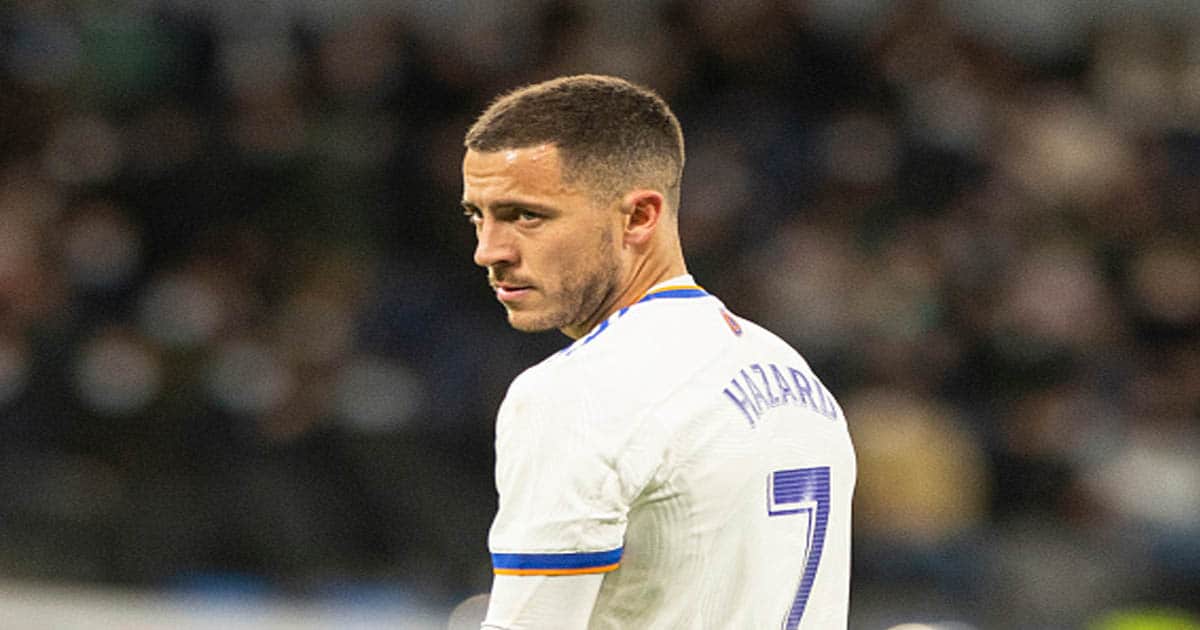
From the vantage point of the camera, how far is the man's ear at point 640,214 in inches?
109

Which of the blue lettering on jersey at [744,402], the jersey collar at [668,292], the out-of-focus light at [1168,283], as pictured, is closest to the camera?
the blue lettering on jersey at [744,402]

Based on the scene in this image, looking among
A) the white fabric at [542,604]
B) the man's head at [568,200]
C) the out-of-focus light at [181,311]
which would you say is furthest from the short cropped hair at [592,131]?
the out-of-focus light at [181,311]

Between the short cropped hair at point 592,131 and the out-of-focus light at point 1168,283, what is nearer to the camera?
the short cropped hair at point 592,131

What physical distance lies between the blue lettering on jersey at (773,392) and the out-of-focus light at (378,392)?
5131mm

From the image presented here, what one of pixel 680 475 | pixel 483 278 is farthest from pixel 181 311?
pixel 680 475

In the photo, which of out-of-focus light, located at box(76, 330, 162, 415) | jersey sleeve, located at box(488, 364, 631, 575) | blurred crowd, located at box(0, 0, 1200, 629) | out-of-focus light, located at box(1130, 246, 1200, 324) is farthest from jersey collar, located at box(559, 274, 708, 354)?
out-of-focus light, located at box(1130, 246, 1200, 324)

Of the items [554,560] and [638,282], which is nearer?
[554,560]

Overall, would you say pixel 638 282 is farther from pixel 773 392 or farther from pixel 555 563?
pixel 555 563

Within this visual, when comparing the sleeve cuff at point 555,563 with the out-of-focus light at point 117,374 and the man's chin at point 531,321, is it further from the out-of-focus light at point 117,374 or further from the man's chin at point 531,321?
the out-of-focus light at point 117,374

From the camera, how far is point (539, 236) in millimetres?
2693

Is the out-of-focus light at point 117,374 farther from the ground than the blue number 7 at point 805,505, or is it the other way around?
the blue number 7 at point 805,505

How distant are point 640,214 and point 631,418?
0.42m

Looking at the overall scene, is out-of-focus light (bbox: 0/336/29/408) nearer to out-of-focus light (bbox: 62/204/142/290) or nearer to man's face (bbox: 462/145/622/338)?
out-of-focus light (bbox: 62/204/142/290)

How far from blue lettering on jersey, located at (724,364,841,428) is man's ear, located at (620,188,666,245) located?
0.26 m
